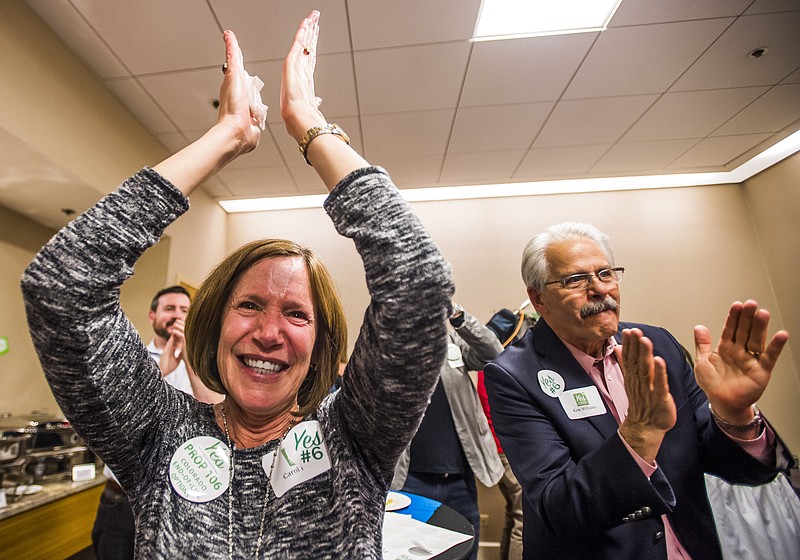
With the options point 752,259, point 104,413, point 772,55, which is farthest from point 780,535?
point 752,259

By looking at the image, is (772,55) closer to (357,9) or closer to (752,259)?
(752,259)

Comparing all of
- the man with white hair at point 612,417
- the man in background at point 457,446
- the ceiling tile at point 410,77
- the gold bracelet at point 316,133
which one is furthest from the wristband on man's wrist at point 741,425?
the ceiling tile at point 410,77

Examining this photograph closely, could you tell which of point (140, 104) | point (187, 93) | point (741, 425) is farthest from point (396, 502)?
point (140, 104)

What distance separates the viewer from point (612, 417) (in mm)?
1204

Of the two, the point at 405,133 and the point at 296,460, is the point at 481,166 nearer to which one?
the point at 405,133

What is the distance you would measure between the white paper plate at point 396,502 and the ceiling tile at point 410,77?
2.49 metres

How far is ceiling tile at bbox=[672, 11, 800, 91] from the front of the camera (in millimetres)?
2482

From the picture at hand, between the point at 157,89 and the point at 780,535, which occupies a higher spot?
the point at 157,89

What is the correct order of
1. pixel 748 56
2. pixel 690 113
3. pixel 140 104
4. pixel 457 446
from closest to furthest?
pixel 457 446 → pixel 748 56 → pixel 140 104 → pixel 690 113

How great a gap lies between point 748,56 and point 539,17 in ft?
5.11

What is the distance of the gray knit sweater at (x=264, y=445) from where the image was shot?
60cm

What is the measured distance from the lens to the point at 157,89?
2799 mm

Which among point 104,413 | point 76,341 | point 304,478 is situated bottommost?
point 304,478

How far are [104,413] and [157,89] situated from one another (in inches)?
114
